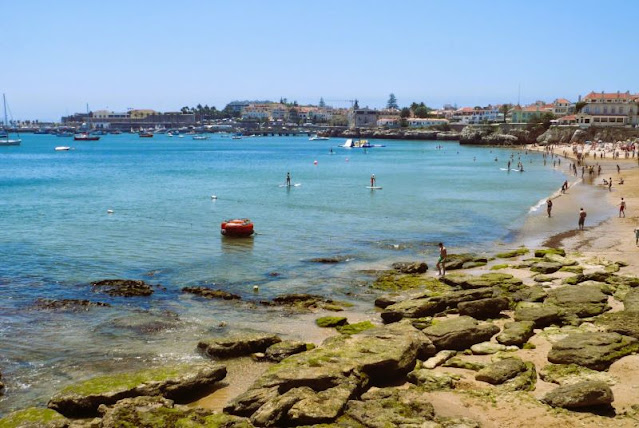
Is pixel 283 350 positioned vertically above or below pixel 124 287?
above

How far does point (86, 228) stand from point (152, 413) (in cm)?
3092

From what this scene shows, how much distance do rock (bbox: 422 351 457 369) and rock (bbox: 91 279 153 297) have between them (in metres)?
13.2

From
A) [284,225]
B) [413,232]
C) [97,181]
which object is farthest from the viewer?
[97,181]

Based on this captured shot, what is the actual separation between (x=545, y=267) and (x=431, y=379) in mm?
13952

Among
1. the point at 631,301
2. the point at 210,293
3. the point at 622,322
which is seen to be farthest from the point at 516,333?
the point at 210,293

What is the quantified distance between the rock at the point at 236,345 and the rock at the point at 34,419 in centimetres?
506

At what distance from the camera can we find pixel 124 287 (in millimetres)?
25453

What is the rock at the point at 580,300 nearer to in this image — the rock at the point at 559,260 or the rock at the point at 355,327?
the rock at the point at 559,260

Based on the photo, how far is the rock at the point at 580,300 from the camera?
1975cm

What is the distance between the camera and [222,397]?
1500 centimetres

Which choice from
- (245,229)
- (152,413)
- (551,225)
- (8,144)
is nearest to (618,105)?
(551,225)

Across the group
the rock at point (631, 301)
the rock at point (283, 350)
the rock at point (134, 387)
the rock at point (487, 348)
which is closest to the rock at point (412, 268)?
the rock at point (631, 301)

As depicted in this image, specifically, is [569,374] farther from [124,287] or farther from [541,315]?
[124,287]

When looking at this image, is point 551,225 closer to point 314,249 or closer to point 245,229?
point 314,249
